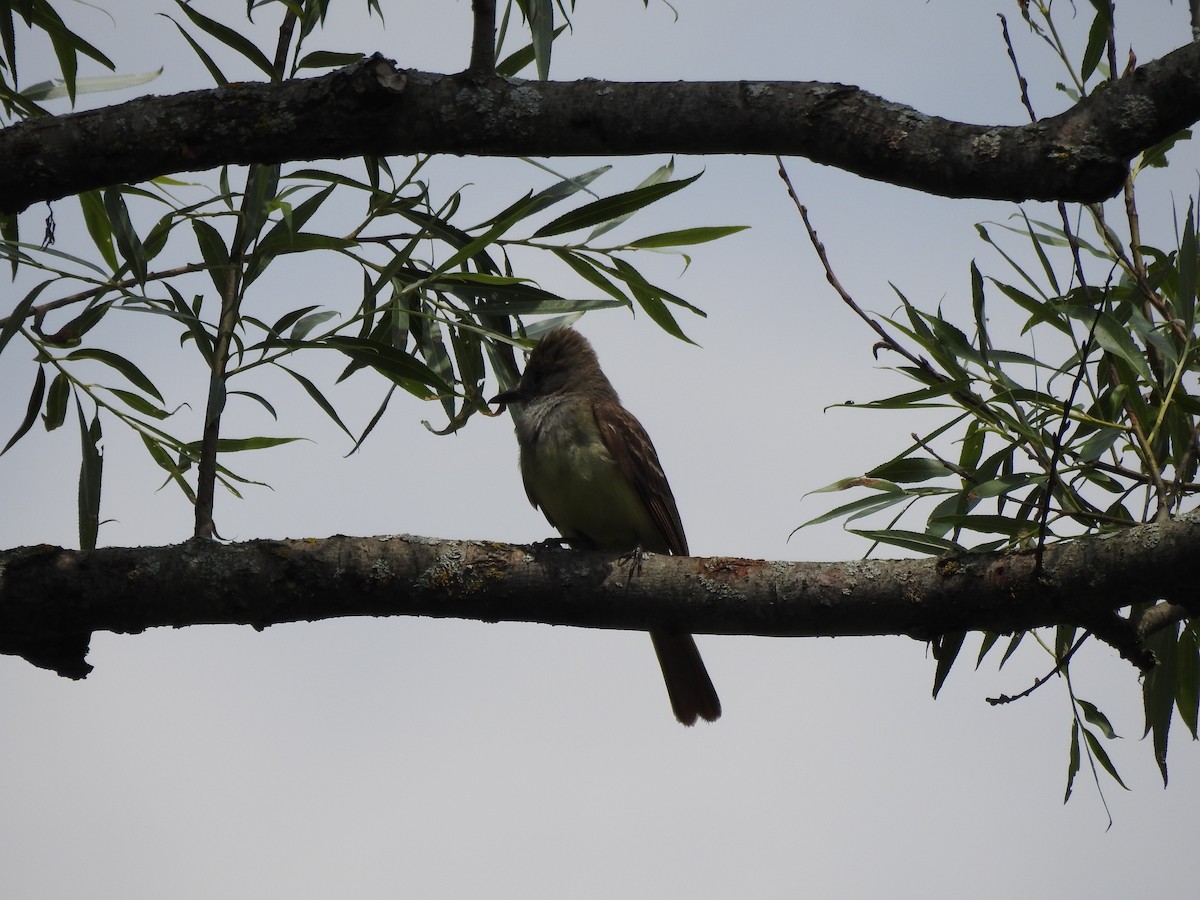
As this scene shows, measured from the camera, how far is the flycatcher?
520 cm

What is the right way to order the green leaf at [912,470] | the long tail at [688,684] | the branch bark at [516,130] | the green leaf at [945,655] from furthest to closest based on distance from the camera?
1. the long tail at [688,684]
2. the green leaf at [912,470]
3. the green leaf at [945,655]
4. the branch bark at [516,130]

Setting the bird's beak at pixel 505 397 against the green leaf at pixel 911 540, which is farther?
the bird's beak at pixel 505 397

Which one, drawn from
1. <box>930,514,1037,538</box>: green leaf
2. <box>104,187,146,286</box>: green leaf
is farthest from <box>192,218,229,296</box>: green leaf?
<box>930,514,1037,538</box>: green leaf

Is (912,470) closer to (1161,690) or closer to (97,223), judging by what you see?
(1161,690)

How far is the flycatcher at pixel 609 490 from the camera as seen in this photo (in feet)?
17.0

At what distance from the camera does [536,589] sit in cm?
328

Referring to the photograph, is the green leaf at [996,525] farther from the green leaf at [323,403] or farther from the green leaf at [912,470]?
the green leaf at [323,403]

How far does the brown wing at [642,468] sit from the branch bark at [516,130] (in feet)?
8.31

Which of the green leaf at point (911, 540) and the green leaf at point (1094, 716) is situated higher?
the green leaf at point (911, 540)

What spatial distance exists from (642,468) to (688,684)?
1.03m

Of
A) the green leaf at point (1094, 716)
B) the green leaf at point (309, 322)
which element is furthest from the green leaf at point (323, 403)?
the green leaf at point (1094, 716)

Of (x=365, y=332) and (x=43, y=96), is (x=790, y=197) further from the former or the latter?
(x=43, y=96)

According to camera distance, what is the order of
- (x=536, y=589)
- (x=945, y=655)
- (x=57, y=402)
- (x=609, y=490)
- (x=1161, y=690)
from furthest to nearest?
1. (x=609, y=490)
2. (x=57, y=402)
3. (x=1161, y=690)
4. (x=945, y=655)
5. (x=536, y=589)

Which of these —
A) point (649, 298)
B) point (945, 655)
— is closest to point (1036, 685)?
point (945, 655)
